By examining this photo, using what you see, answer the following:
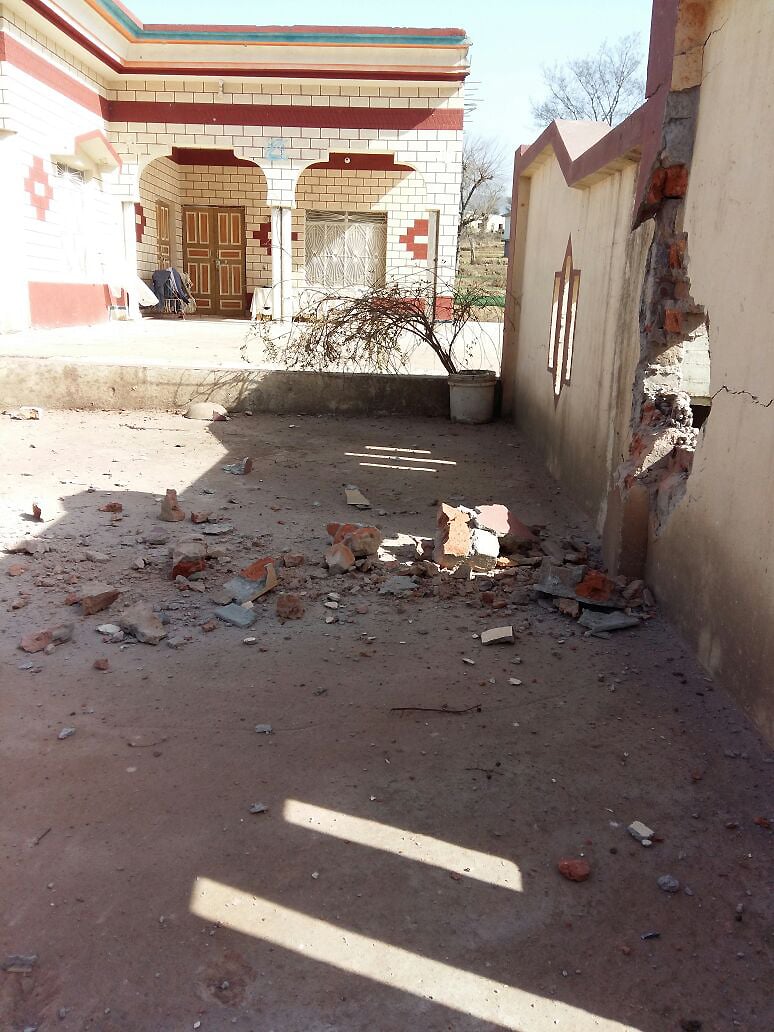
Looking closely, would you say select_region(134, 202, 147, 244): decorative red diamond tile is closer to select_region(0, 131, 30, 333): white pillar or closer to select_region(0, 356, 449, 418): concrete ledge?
select_region(0, 131, 30, 333): white pillar

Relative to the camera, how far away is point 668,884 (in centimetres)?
214

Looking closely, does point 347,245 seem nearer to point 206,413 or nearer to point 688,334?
point 206,413

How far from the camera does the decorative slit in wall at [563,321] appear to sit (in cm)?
593

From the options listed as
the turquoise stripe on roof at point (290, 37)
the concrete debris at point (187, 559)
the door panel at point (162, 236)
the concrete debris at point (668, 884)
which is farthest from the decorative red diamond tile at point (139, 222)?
the concrete debris at point (668, 884)

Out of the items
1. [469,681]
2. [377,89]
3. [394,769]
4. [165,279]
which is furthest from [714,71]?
[165,279]

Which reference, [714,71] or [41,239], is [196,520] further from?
[41,239]

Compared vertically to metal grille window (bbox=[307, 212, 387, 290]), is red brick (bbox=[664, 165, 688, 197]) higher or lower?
lower

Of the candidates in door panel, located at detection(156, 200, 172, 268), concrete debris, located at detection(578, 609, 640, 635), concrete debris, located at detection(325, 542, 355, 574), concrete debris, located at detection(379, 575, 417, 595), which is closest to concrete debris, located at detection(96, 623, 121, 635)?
concrete debris, located at detection(325, 542, 355, 574)

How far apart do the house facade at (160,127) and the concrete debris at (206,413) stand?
4.65 m

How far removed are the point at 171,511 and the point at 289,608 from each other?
157 centimetres

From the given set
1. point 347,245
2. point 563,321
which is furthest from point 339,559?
point 347,245

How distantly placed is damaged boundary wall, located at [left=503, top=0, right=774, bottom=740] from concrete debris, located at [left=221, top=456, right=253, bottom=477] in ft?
7.97

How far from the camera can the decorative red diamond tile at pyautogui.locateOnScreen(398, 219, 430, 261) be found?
17688mm

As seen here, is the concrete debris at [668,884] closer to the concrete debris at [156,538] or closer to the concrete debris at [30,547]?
the concrete debris at [156,538]
